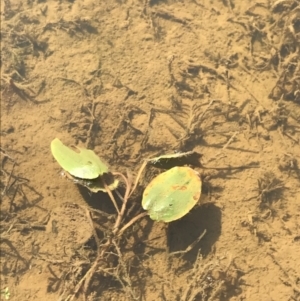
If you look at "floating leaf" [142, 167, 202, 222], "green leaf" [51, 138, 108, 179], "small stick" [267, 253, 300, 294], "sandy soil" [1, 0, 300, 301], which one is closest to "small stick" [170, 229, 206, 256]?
"sandy soil" [1, 0, 300, 301]

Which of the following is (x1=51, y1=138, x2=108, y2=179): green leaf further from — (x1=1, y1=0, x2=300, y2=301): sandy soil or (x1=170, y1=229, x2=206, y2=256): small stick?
(x1=170, y1=229, x2=206, y2=256): small stick

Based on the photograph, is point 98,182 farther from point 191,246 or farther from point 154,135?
point 191,246

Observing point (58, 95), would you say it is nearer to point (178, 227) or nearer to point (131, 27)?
point (131, 27)

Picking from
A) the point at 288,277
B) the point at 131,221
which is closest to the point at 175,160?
the point at 131,221

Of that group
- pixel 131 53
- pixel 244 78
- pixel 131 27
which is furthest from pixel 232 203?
pixel 131 27

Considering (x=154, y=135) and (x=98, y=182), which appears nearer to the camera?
(x=98, y=182)

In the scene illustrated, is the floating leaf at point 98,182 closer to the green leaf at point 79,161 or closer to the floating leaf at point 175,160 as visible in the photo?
the green leaf at point 79,161
